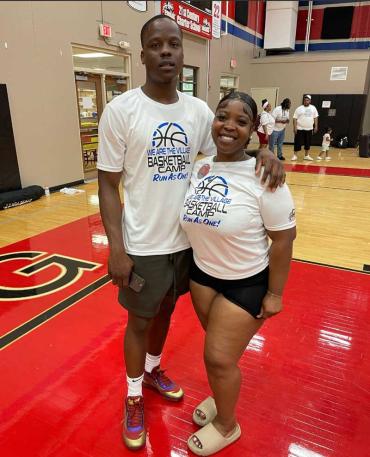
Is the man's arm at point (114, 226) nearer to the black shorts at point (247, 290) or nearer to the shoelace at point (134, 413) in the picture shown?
the black shorts at point (247, 290)

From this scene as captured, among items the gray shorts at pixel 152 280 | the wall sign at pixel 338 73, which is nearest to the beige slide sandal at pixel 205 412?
the gray shorts at pixel 152 280

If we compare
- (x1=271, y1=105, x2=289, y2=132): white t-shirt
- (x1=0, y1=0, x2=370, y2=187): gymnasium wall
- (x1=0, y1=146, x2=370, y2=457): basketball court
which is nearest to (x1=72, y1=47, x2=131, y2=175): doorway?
(x1=0, y1=0, x2=370, y2=187): gymnasium wall

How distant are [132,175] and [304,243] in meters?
2.93

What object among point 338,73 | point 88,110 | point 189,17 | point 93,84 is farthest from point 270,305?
point 338,73

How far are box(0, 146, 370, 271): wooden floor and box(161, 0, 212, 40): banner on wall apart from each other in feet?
14.4

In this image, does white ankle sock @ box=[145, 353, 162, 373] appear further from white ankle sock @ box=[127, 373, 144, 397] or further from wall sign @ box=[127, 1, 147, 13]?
wall sign @ box=[127, 1, 147, 13]

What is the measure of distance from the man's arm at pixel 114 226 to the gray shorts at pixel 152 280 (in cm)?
5

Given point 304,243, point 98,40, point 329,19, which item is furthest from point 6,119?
point 329,19

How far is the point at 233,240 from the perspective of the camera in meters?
1.30

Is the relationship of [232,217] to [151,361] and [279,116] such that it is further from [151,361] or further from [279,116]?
[279,116]

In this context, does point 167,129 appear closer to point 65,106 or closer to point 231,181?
point 231,181

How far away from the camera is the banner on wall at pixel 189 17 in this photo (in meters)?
8.26

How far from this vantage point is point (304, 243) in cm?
390

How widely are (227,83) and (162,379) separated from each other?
12417mm
